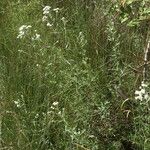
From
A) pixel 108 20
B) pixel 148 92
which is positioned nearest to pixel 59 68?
pixel 108 20

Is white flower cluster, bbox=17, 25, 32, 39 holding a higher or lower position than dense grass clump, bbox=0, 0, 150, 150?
higher

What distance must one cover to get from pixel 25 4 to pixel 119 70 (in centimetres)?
158

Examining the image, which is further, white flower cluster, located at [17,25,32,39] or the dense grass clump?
white flower cluster, located at [17,25,32,39]

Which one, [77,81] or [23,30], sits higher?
[23,30]

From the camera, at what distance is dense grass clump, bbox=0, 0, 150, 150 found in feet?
10.0

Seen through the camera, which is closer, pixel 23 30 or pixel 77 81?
pixel 77 81

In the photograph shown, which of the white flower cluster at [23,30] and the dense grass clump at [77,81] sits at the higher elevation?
the white flower cluster at [23,30]

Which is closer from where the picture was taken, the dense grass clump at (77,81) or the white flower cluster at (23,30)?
the dense grass clump at (77,81)

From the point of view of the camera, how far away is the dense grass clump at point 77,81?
3.06m

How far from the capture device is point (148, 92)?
2.96m

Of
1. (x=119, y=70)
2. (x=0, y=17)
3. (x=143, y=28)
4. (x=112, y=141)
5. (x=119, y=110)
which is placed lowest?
(x=112, y=141)

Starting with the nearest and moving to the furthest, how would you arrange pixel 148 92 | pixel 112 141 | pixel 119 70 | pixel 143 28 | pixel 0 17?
1. pixel 148 92
2. pixel 112 141
3. pixel 119 70
4. pixel 143 28
5. pixel 0 17

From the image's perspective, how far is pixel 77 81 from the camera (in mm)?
3389

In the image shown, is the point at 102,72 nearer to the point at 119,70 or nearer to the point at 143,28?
the point at 119,70
